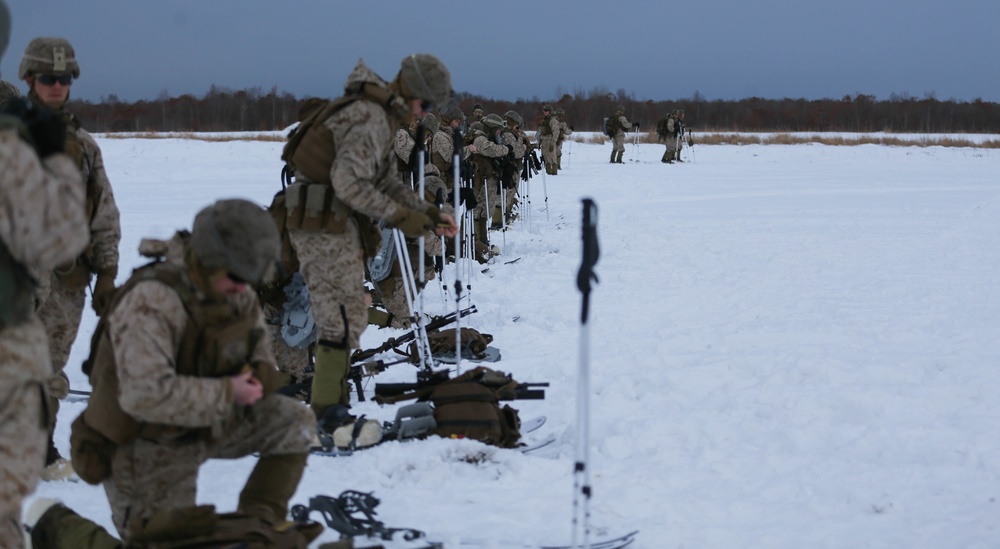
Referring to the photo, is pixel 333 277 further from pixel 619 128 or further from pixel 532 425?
pixel 619 128

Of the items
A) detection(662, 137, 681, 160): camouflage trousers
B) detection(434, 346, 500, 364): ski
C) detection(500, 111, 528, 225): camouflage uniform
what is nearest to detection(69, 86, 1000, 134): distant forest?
detection(662, 137, 681, 160): camouflage trousers

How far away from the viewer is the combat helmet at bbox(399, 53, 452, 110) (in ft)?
16.3

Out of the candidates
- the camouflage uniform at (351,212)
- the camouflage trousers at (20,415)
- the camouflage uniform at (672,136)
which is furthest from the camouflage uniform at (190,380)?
the camouflage uniform at (672,136)

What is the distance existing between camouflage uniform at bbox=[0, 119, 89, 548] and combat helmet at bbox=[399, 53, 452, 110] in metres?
2.52

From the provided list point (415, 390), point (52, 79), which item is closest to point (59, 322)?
point (52, 79)

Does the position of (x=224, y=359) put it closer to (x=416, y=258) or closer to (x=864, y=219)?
(x=416, y=258)

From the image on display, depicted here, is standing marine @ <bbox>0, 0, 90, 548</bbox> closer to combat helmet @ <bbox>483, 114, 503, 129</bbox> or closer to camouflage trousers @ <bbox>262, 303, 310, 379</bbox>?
camouflage trousers @ <bbox>262, 303, 310, 379</bbox>

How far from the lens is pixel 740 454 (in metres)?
5.10

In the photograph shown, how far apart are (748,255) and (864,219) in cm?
486

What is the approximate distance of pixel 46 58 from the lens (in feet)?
14.7

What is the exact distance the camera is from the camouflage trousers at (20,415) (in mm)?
2604

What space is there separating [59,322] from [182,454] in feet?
5.62

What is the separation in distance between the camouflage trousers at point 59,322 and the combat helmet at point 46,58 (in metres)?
0.99

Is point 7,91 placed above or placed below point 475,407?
above
